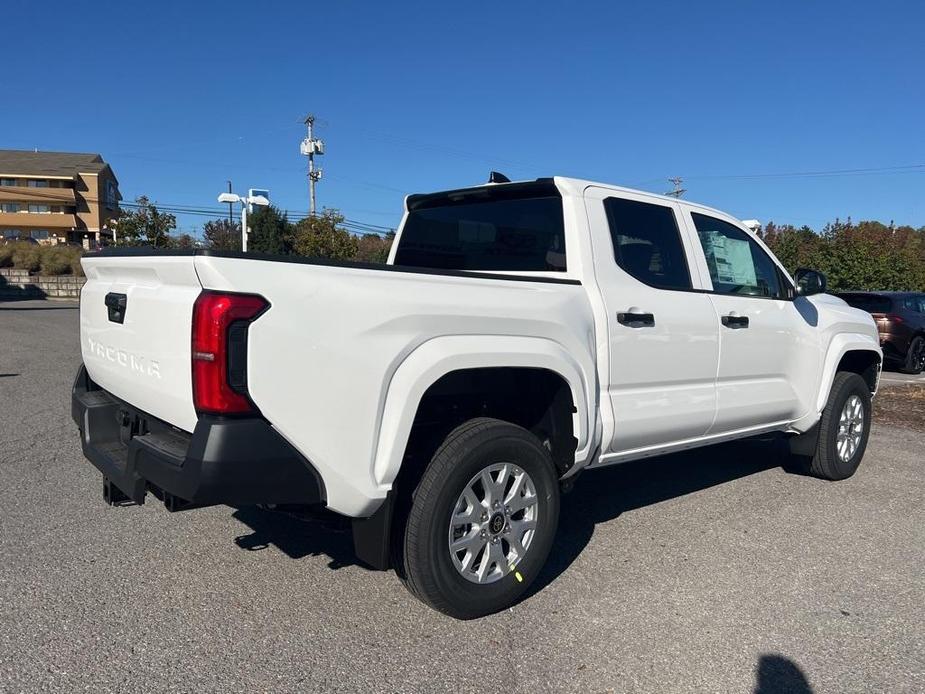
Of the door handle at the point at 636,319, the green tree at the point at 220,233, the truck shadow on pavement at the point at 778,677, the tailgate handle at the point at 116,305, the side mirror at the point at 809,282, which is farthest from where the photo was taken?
the green tree at the point at 220,233

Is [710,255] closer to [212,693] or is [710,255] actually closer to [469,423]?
[469,423]

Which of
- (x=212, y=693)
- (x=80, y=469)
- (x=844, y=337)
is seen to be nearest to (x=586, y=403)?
(x=212, y=693)

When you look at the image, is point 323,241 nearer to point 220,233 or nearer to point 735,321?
point 220,233

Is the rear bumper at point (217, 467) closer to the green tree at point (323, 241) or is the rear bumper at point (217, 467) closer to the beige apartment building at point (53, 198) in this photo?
the green tree at point (323, 241)

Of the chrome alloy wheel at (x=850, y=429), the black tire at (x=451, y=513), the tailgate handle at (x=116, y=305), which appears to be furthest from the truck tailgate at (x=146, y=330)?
the chrome alloy wheel at (x=850, y=429)

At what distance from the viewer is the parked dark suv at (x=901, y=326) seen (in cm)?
1341

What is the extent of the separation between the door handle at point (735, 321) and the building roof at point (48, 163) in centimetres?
7036

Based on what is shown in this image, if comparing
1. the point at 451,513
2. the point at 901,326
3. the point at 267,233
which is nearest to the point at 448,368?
the point at 451,513

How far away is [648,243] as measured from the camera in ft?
14.0

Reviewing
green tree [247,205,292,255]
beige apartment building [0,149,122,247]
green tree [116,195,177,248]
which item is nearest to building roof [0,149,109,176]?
beige apartment building [0,149,122,247]

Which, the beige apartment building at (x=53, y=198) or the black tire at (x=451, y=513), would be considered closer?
the black tire at (x=451, y=513)

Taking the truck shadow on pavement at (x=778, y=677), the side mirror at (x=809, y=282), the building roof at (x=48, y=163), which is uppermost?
the building roof at (x=48, y=163)

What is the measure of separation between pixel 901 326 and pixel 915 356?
2.31 feet

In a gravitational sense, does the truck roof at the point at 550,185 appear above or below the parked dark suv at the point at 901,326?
above
